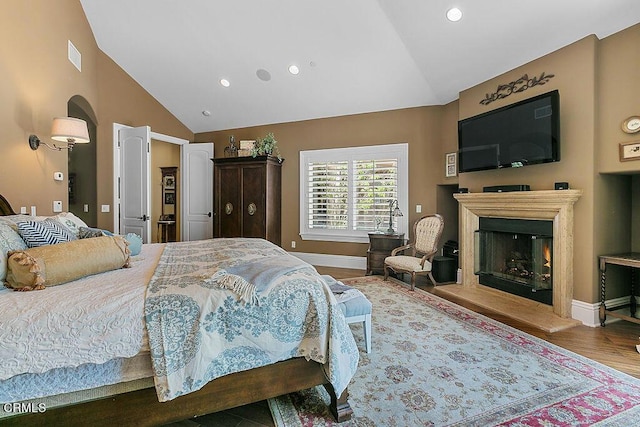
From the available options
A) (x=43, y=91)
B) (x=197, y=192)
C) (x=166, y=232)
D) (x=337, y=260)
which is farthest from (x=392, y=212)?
(x=166, y=232)

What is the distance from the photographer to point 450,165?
4.96m

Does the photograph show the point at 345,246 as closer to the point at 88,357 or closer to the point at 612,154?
the point at 612,154

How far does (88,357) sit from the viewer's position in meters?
1.32

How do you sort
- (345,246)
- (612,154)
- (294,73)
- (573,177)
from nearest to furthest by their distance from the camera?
(612,154)
(573,177)
(294,73)
(345,246)

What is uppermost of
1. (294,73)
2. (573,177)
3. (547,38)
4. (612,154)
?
(294,73)

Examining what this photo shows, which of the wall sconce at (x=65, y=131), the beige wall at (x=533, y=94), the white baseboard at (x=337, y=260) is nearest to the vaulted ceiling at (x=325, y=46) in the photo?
the beige wall at (x=533, y=94)

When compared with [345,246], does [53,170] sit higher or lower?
higher

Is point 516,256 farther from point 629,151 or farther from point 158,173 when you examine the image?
point 158,173

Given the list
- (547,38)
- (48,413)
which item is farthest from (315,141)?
(48,413)

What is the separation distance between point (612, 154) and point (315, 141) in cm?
417

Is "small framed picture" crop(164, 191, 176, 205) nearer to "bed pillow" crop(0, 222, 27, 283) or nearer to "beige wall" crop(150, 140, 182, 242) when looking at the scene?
"beige wall" crop(150, 140, 182, 242)

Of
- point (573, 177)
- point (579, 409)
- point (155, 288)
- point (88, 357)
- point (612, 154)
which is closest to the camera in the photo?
point (88, 357)

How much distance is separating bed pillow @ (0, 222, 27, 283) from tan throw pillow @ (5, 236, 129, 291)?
0.02m

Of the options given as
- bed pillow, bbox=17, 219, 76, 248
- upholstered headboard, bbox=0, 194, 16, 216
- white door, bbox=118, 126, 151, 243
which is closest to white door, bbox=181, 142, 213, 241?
white door, bbox=118, 126, 151, 243
